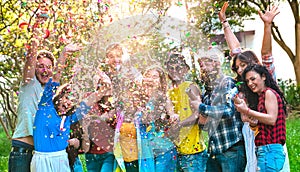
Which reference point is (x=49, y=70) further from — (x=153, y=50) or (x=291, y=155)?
(x=291, y=155)

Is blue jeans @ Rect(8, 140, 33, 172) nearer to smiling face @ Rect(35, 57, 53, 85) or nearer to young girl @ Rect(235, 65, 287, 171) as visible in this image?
smiling face @ Rect(35, 57, 53, 85)

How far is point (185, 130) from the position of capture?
358 cm

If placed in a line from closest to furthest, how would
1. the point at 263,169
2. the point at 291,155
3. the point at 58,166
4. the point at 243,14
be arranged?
the point at 263,169 → the point at 58,166 → the point at 291,155 → the point at 243,14

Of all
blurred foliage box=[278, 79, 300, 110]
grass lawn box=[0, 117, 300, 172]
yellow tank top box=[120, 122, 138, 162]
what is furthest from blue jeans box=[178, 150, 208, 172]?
blurred foliage box=[278, 79, 300, 110]

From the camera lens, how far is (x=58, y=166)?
149 inches

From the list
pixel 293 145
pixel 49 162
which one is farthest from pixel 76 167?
pixel 293 145

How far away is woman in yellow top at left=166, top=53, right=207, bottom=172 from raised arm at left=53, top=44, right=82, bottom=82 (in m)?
0.71

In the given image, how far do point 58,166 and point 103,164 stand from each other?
34cm

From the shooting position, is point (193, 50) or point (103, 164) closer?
point (193, 50)

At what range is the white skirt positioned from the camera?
12.1 ft

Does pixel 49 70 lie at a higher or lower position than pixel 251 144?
higher

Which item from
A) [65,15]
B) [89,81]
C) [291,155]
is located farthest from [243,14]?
[89,81]

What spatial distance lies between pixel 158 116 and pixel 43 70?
0.94 metres

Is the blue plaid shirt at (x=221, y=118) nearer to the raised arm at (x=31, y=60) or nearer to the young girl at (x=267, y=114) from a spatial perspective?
the young girl at (x=267, y=114)
